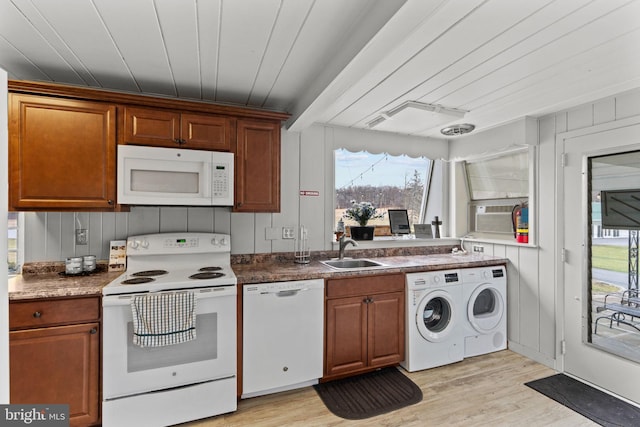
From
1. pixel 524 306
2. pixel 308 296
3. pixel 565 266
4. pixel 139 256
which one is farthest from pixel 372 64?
pixel 524 306

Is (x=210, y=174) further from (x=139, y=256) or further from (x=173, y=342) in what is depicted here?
(x=173, y=342)

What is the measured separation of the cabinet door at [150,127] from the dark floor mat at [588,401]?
3.43m

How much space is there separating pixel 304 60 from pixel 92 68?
Result: 1.44m

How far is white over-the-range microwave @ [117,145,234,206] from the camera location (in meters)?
2.21

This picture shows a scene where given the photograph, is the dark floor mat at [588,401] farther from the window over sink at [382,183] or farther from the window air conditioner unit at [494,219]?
the window over sink at [382,183]

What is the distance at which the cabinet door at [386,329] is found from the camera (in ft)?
8.58

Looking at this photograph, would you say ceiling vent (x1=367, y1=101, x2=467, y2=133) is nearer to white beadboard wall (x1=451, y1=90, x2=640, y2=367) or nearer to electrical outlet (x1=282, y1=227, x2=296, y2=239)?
white beadboard wall (x1=451, y1=90, x2=640, y2=367)

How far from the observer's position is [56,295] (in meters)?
1.82

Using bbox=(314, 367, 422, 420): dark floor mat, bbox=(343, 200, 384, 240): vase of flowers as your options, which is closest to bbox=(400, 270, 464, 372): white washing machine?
bbox=(314, 367, 422, 420): dark floor mat

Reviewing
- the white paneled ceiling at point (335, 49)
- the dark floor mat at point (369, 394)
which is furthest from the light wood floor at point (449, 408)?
the white paneled ceiling at point (335, 49)

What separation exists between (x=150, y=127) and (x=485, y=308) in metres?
3.47

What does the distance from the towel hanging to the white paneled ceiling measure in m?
1.50

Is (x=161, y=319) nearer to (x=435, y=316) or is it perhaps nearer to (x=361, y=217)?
(x=361, y=217)

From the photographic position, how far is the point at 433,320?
295cm
